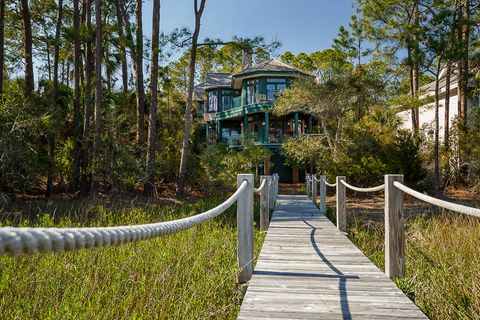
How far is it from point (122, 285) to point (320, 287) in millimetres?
2128

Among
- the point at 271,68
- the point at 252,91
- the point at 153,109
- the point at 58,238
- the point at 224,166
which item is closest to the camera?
the point at 58,238

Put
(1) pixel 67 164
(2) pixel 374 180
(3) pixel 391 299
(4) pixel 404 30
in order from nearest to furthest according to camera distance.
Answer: (3) pixel 391 299, (1) pixel 67 164, (2) pixel 374 180, (4) pixel 404 30

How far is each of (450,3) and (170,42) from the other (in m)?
15.1

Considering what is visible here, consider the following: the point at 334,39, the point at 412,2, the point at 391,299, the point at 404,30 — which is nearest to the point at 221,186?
the point at 404,30

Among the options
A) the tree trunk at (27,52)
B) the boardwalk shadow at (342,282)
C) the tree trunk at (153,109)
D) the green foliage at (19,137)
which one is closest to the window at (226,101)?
the tree trunk at (153,109)

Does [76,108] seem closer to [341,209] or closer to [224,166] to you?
[224,166]

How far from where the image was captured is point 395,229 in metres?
3.53

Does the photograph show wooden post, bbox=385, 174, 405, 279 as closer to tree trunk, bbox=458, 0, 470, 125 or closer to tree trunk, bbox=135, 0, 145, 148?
tree trunk, bbox=135, 0, 145, 148

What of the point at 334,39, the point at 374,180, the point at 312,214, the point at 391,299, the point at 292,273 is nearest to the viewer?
the point at 391,299

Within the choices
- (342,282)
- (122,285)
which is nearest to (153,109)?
(122,285)

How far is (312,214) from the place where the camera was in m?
9.34

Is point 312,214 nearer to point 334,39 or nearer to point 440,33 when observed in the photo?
point 440,33

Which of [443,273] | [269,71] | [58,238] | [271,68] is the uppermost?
[271,68]

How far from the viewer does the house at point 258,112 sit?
25188 mm
